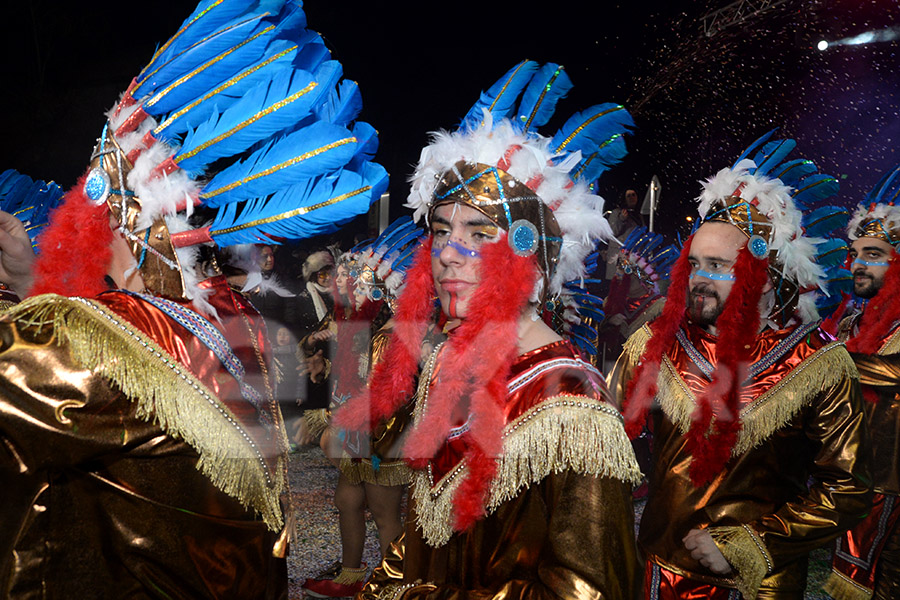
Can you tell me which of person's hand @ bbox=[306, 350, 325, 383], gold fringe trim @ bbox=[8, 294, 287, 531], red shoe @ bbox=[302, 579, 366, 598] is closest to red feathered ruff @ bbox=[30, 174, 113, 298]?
gold fringe trim @ bbox=[8, 294, 287, 531]

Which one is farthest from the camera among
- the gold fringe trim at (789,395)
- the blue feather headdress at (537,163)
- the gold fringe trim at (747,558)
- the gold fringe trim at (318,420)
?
the gold fringe trim at (318,420)

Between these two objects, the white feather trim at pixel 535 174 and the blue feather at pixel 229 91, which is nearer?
the blue feather at pixel 229 91

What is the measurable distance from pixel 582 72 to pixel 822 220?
231 inches

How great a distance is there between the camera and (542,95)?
2.27 m

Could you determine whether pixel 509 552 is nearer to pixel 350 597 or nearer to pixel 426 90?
pixel 350 597

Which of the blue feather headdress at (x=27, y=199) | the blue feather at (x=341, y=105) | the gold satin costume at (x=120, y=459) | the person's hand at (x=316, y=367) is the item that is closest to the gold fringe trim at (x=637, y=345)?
the blue feather at (x=341, y=105)

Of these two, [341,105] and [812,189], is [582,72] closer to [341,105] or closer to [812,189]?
[812,189]

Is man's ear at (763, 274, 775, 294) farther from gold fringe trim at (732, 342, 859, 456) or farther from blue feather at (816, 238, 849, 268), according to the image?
blue feather at (816, 238, 849, 268)

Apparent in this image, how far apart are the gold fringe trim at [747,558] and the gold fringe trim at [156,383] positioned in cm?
176

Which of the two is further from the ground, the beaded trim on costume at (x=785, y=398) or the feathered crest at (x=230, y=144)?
the feathered crest at (x=230, y=144)

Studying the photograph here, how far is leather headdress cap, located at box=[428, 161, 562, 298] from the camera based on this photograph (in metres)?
1.96

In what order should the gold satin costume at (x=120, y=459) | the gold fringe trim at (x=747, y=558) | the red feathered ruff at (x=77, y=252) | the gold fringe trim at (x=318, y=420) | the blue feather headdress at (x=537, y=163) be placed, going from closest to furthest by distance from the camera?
the gold satin costume at (x=120, y=459), the red feathered ruff at (x=77, y=252), the blue feather headdress at (x=537, y=163), the gold fringe trim at (x=747, y=558), the gold fringe trim at (x=318, y=420)

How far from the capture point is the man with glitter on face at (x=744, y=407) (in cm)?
261

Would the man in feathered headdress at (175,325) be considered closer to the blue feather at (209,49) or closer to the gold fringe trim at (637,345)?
the blue feather at (209,49)
